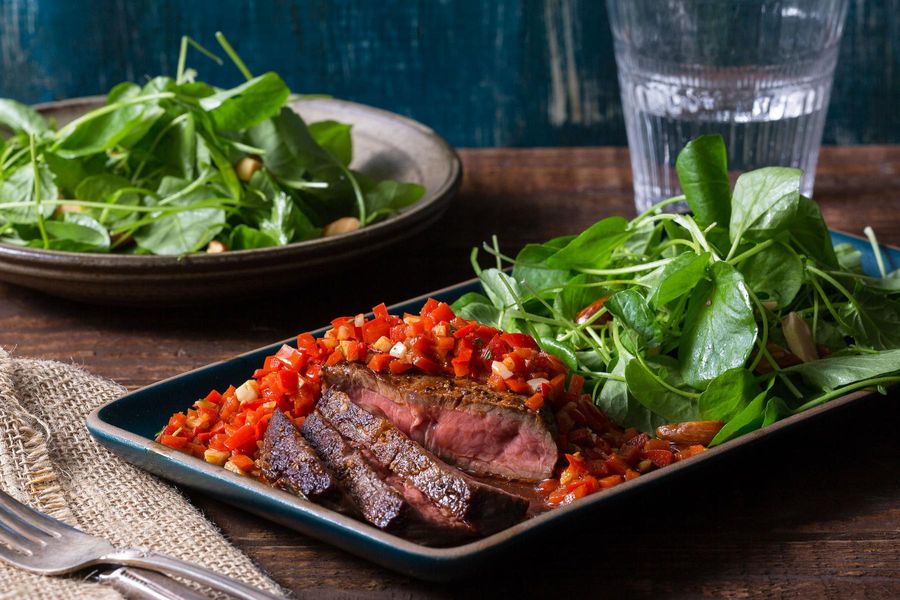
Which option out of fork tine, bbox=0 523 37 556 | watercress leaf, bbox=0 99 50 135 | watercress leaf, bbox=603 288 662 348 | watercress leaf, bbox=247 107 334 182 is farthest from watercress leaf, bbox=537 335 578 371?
watercress leaf, bbox=0 99 50 135

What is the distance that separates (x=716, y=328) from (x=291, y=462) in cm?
76

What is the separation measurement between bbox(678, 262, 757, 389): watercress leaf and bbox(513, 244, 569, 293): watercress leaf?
307mm

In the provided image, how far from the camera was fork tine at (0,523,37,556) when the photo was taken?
4.96ft

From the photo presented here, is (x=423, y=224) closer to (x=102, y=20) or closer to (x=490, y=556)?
(x=490, y=556)

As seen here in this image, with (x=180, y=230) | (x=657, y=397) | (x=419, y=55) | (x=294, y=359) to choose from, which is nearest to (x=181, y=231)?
(x=180, y=230)

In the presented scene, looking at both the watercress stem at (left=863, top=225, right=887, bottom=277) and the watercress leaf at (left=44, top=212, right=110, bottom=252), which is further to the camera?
the watercress leaf at (left=44, top=212, right=110, bottom=252)

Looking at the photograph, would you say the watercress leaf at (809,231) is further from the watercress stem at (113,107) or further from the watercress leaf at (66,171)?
the watercress leaf at (66,171)

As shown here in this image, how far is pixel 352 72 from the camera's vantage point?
433 centimetres

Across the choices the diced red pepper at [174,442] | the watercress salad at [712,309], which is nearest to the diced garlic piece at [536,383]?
the watercress salad at [712,309]

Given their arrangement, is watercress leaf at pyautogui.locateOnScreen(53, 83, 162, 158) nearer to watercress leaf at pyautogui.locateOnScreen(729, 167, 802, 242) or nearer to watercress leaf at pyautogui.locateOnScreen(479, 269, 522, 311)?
watercress leaf at pyautogui.locateOnScreen(479, 269, 522, 311)

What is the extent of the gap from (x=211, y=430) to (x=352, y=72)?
2.79 metres

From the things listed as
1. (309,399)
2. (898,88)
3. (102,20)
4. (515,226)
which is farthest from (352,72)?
(309,399)

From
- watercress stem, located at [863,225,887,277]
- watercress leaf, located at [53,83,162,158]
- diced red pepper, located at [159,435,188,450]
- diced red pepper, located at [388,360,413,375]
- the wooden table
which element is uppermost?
watercress leaf, located at [53,83,162,158]

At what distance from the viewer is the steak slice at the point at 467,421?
1676 mm
